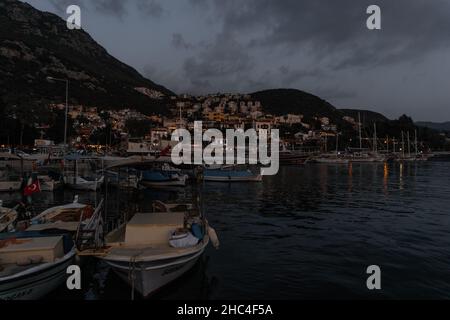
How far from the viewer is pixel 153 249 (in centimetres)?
1296

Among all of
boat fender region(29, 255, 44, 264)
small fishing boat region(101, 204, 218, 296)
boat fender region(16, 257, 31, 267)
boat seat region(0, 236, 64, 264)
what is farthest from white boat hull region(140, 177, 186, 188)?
boat fender region(16, 257, 31, 267)

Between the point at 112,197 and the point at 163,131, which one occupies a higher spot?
the point at 163,131

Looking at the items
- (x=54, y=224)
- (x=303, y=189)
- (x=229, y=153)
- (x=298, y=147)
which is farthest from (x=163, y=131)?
(x=54, y=224)

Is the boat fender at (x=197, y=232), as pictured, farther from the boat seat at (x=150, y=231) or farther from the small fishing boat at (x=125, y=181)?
the small fishing boat at (x=125, y=181)

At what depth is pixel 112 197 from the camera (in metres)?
38.3

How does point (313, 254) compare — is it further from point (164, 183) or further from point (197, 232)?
point (164, 183)

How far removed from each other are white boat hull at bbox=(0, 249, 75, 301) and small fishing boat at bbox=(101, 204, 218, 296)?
1489 millimetres

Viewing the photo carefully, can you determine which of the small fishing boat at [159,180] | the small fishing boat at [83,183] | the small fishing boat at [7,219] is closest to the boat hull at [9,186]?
the small fishing boat at [83,183]

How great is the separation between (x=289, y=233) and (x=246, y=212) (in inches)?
311

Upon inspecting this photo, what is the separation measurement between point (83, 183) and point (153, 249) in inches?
1268

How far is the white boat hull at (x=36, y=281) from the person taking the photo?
35.1 ft

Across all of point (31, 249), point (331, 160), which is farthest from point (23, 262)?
point (331, 160)
